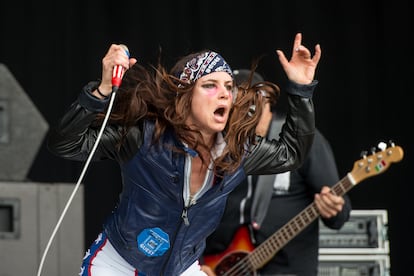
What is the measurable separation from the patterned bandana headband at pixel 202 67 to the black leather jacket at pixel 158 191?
272 mm

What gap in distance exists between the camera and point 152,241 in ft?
14.8

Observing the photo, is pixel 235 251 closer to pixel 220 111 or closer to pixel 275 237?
pixel 275 237

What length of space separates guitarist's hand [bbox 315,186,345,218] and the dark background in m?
1.21

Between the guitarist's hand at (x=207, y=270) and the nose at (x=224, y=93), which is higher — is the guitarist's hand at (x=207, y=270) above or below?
below

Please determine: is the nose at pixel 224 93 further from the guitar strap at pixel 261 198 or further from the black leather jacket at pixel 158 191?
the guitar strap at pixel 261 198

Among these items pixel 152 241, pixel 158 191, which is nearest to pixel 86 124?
pixel 158 191

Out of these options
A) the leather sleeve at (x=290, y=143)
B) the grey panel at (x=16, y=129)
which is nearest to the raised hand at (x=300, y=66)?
the leather sleeve at (x=290, y=143)

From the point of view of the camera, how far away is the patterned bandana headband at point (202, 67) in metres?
4.61

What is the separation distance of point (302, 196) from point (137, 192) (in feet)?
7.15

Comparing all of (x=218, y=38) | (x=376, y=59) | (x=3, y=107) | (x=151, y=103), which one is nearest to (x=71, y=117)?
(x=151, y=103)

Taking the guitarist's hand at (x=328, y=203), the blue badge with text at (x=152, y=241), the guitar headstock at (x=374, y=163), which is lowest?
the blue badge with text at (x=152, y=241)

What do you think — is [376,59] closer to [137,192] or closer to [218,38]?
[218,38]

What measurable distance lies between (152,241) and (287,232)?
2.06m

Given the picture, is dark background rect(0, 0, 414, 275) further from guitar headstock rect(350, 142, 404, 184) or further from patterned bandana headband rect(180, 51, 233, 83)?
patterned bandana headband rect(180, 51, 233, 83)
